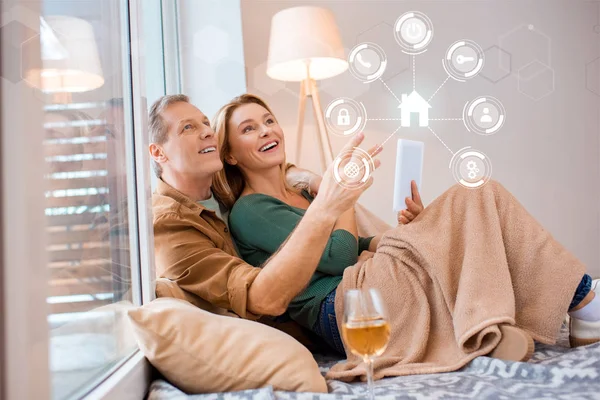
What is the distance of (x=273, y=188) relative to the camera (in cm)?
185

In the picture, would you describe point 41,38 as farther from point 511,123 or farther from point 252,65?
point 511,123

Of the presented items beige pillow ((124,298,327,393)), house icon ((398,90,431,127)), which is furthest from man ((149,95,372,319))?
house icon ((398,90,431,127))

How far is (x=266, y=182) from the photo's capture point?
184cm

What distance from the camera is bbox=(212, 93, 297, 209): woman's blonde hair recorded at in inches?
72.9

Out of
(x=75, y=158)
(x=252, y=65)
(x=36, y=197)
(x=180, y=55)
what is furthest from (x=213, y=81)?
(x=36, y=197)

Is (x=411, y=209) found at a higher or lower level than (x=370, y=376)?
higher

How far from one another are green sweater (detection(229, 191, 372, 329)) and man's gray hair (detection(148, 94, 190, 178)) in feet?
0.84

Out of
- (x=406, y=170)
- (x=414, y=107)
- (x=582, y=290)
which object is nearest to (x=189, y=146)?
(x=406, y=170)

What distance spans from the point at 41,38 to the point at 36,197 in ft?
0.66

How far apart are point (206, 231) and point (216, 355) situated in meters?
0.49

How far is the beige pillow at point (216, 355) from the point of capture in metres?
1.13

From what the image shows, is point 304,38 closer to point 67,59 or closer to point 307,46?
point 307,46

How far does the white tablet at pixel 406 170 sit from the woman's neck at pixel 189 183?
499 millimetres

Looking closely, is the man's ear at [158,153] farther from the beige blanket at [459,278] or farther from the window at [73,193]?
the beige blanket at [459,278]
